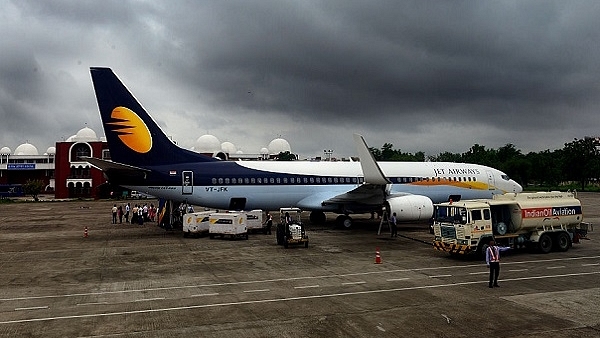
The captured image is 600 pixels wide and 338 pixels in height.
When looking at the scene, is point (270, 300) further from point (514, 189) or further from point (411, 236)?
point (514, 189)

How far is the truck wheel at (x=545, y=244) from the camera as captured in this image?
18422mm

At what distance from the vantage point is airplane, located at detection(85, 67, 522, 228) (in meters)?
23.4

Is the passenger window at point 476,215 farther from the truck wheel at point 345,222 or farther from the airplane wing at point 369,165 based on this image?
the truck wheel at point 345,222

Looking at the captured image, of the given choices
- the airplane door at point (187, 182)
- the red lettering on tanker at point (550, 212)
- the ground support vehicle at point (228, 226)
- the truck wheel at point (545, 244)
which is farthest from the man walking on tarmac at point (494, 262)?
the airplane door at point (187, 182)

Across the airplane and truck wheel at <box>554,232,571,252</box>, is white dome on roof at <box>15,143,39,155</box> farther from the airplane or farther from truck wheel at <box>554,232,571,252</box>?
truck wheel at <box>554,232,571,252</box>

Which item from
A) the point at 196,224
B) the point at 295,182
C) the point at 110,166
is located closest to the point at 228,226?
the point at 196,224

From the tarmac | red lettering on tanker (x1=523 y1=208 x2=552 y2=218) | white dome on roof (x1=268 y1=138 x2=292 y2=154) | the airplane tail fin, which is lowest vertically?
the tarmac

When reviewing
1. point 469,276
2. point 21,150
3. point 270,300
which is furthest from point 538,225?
point 21,150

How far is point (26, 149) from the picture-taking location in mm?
113625

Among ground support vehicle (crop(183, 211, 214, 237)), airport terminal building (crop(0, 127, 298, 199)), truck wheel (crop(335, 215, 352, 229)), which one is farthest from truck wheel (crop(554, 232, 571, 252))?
airport terminal building (crop(0, 127, 298, 199))

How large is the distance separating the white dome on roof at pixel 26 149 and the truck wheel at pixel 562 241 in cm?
12242

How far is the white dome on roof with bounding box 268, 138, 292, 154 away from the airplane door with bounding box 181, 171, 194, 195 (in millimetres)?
92028

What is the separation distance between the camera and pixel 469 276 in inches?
→ 568

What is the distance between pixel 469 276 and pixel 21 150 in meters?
124
